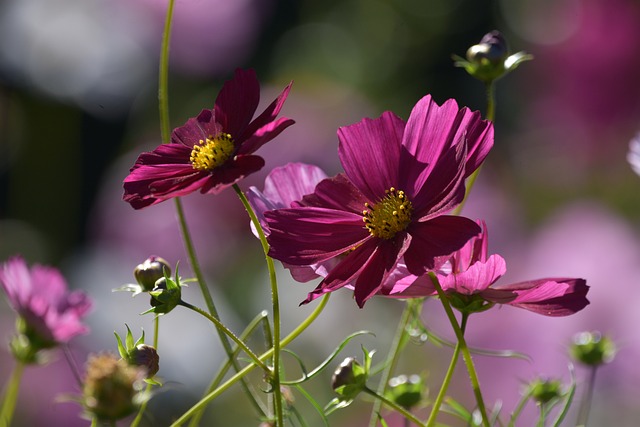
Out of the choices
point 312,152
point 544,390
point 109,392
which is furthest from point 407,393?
point 312,152

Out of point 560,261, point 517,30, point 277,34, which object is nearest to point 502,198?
point 560,261

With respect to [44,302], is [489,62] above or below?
above

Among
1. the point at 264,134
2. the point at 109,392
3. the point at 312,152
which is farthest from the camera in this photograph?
the point at 312,152

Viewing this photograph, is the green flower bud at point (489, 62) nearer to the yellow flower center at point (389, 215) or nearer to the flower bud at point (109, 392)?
the yellow flower center at point (389, 215)

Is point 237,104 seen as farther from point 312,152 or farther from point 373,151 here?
point 312,152

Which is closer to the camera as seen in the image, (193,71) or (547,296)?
(547,296)

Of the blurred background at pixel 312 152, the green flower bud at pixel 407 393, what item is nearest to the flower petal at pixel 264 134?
the green flower bud at pixel 407 393

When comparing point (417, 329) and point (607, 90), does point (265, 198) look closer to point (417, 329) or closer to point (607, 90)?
point (417, 329)
